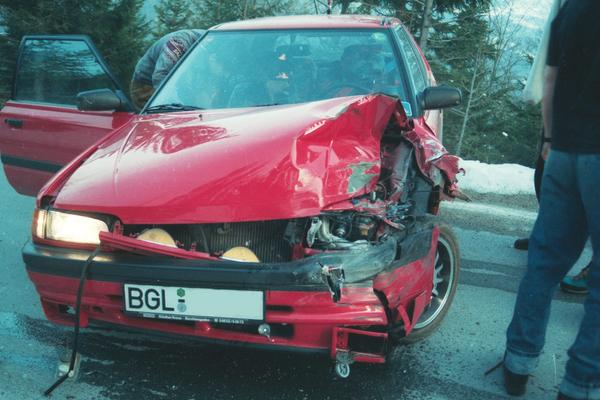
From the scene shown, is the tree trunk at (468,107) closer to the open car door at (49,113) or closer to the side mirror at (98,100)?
the open car door at (49,113)

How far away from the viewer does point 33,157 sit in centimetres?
445

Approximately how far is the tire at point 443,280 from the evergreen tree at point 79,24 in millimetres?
11361

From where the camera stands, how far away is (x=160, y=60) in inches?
188

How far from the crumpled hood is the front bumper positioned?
0.69 feet

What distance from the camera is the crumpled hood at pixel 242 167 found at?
2293mm

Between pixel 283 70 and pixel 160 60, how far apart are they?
162 centimetres

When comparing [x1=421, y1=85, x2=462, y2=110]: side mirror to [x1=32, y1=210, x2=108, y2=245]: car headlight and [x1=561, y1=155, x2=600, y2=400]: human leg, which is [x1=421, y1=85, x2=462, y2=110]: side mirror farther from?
[x1=32, y1=210, x2=108, y2=245]: car headlight

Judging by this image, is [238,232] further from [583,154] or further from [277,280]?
[583,154]

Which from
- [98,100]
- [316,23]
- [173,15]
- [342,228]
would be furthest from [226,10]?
[342,228]

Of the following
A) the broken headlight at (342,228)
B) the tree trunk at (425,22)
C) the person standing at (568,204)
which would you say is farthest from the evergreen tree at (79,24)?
the person standing at (568,204)

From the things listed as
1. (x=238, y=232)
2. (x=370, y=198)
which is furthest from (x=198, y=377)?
(x=370, y=198)

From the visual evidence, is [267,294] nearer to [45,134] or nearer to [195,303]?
[195,303]

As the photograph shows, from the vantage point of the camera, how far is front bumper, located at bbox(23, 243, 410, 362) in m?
2.12

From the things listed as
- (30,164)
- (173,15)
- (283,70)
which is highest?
(283,70)
